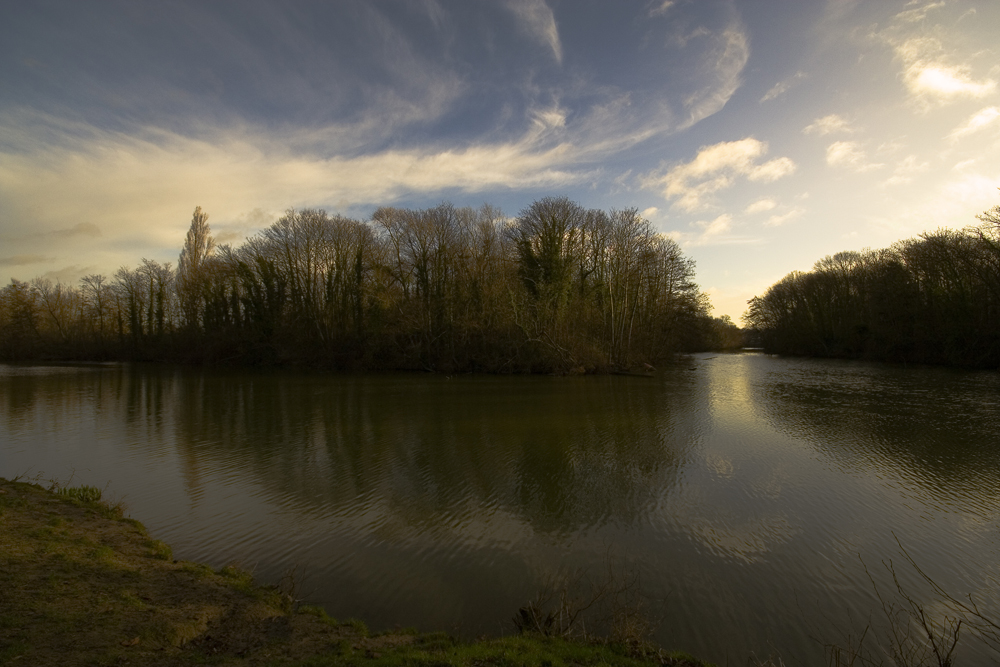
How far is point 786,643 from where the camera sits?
4.70 meters

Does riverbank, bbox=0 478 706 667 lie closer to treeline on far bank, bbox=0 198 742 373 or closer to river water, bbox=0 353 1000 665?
river water, bbox=0 353 1000 665

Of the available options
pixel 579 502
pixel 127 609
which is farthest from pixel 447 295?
pixel 127 609

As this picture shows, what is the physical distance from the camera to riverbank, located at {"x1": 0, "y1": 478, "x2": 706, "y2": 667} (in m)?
3.62

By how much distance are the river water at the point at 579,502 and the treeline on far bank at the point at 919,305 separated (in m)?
17.2

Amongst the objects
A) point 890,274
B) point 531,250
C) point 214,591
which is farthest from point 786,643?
point 890,274

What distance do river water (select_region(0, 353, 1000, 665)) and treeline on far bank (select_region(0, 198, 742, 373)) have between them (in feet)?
49.0

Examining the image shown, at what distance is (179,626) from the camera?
4062mm

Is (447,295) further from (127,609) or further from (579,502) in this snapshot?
(127,609)

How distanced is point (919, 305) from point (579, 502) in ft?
129

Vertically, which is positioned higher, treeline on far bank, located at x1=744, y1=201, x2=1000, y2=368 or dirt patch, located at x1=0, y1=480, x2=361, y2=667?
treeline on far bank, located at x1=744, y1=201, x2=1000, y2=368

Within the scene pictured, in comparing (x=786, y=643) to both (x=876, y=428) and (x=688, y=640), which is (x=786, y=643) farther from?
(x=876, y=428)

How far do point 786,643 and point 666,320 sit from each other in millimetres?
36959

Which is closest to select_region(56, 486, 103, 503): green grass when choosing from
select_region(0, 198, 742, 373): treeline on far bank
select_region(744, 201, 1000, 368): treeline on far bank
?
select_region(0, 198, 742, 373): treeline on far bank

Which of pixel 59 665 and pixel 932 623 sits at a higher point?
pixel 59 665
